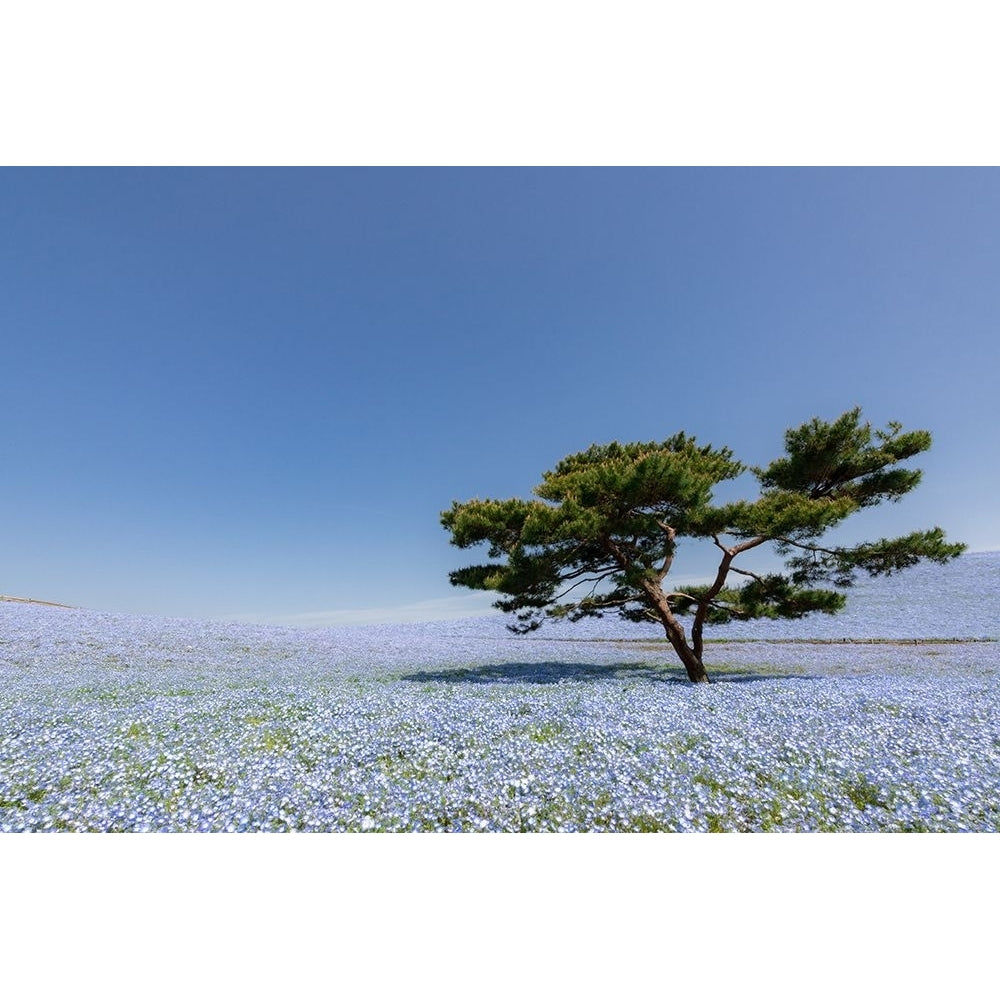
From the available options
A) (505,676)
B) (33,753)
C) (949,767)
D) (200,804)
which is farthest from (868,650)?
(33,753)

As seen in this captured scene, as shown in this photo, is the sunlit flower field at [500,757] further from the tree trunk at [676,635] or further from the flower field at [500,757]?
the tree trunk at [676,635]

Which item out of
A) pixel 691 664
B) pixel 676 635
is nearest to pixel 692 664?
pixel 691 664

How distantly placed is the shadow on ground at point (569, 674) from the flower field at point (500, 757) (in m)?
2.92

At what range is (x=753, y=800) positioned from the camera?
5.59 meters

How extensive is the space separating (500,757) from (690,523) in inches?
382

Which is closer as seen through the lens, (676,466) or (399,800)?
(399,800)

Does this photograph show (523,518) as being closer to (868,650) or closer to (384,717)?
(384,717)

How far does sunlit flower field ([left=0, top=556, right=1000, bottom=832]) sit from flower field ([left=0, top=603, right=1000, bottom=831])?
3 cm

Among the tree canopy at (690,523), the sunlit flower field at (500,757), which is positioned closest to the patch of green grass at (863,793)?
the sunlit flower field at (500,757)

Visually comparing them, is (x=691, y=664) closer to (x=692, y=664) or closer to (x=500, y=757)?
(x=692, y=664)

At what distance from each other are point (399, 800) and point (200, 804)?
237cm

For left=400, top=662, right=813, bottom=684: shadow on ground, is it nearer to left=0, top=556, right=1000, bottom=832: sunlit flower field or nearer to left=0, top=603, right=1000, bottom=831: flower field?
left=0, top=556, right=1000, bottom=832: sunlit flower field

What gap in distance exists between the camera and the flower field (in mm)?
5328

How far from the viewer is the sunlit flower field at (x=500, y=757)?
210 inches
